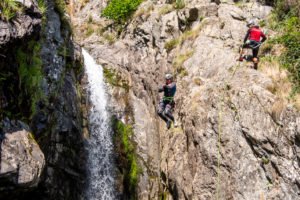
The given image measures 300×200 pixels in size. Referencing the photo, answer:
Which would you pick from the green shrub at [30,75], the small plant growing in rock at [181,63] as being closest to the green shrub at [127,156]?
the small plant growing in rock at [181,63]

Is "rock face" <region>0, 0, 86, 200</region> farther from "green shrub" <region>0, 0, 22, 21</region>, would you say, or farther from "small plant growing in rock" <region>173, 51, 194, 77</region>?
"small plant growing in rock" <region>173, 51, 194, 77</region>

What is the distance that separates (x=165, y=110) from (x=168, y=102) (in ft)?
1.23

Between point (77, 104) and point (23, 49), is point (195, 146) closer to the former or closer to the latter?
point (77, 104)

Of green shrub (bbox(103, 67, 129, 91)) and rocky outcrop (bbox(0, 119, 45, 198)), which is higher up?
rocky outcrop (bbox(0, 119, 45, 198))

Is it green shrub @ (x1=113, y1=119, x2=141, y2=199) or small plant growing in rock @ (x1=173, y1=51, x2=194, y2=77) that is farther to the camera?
small plant growing in rock @ (x1=173, y1=51, x2=194, y2=77)

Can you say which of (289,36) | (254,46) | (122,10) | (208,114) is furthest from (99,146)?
(122,10)

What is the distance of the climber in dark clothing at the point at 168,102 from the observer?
1568cm

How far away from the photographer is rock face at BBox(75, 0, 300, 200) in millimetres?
12352

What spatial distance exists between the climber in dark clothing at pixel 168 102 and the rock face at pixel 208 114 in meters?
0.37

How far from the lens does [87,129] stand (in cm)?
1684

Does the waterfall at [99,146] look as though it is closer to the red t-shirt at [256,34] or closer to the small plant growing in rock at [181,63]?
the small plant growing in rock at [181,63]

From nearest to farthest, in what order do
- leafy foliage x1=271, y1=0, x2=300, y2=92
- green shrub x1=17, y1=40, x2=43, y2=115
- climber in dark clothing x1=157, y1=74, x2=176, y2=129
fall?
1. green shrub x1=17, y1=40, x2=43, y2=115
2. leafy foliage x1=271, y1=0, x2=300, y2=92
3. climber in dark clothing x1=157, y1=74, x2=176, y2=129

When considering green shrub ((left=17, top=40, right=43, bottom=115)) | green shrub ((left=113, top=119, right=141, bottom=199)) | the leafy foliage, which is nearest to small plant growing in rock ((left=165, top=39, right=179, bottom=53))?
green shrub ((left=113, top=119, right=141, bottom=199))

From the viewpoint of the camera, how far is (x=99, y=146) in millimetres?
16719
